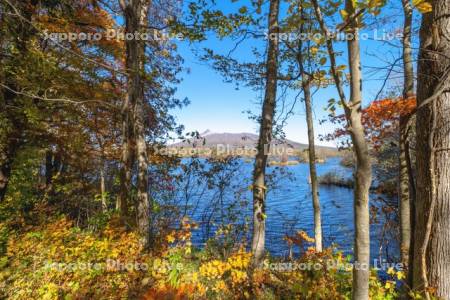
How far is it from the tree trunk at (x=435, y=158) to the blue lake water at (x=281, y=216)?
356cm

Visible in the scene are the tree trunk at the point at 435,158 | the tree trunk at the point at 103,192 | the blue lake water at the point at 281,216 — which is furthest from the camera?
the tree trunk at the point at 103,192

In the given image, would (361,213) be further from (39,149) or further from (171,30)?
(39,149)

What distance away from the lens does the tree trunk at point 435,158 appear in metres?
2.37

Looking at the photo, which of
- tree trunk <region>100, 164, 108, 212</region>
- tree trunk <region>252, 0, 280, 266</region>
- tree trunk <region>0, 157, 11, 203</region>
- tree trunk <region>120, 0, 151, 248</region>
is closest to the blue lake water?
tree trunk <region>252, 0, 280, 266</region>

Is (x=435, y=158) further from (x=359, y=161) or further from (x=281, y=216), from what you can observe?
(x=281, y=216)

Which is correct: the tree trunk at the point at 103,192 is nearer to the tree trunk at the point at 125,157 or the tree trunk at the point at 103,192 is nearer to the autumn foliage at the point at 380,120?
the tree trunk at the point at 125,157

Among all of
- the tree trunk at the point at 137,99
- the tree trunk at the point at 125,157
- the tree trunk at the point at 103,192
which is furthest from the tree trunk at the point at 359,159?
the tree trunk at the point at 103,192

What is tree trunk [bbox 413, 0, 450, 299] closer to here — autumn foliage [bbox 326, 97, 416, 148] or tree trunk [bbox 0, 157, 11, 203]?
autumn foliage [bbox 326, 97, 416, 148]

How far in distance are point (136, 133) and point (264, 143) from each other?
2864 millimetres

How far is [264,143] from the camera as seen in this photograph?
14.0 ft

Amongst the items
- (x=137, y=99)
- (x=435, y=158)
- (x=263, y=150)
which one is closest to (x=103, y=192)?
(x=137, y=99)

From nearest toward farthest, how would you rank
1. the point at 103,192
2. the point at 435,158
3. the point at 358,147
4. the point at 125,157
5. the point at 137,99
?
the point at 358,147
the point at 435,158
the point at 137,99
the point at 125,157
the point at 103,192

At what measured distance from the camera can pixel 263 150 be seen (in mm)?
4273

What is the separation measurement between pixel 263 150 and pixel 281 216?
272 inches
